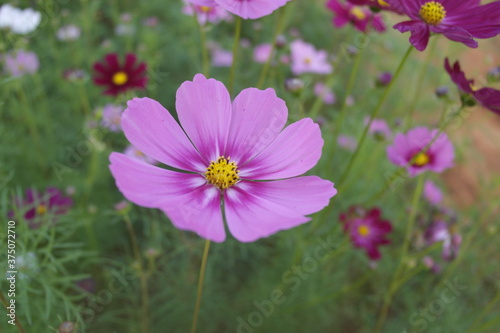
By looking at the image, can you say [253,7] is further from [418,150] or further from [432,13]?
[418,150]

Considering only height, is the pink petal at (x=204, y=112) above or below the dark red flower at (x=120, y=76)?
below

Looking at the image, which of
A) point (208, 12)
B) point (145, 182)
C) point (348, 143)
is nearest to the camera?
point (145, 182)

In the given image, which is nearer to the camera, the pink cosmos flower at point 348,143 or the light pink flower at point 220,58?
the pink cosmos flower at point 348,143

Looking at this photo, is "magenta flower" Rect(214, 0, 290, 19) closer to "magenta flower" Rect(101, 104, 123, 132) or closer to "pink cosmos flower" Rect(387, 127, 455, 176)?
"pink cosmos flower" Rect(387, 127, 455, 176)

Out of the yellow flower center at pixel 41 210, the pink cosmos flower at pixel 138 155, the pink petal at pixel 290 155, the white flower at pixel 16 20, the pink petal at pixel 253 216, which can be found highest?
the white flower at pixel 16 20

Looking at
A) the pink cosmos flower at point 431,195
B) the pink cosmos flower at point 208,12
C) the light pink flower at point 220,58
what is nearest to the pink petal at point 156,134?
the pink cosmos flower at point 208,12

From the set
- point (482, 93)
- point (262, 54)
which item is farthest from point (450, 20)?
point (262, 54)

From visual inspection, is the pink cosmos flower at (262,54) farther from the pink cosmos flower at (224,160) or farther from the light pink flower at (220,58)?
the pink cosmos flower at (224,160)
